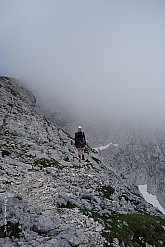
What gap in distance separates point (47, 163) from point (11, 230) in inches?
773

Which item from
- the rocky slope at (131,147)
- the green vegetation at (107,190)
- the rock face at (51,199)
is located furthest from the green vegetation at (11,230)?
the rocky slope at (131,147)

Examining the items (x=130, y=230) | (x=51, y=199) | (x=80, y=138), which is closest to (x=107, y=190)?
(x=51, y=199)

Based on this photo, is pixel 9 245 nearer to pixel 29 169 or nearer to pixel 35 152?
pixel 29 169

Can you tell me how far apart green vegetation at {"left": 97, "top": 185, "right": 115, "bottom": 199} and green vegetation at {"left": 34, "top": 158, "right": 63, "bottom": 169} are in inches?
311

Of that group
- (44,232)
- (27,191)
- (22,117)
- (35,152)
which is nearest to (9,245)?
(44,232)

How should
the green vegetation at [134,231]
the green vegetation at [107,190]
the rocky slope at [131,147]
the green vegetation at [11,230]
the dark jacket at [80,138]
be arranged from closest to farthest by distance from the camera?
the green vegetation at [11,230] < the green vegetation at [134,231] < the green vegetation at [107,190] < the dark jacket at [80,138] < the rocky slope at [131,147]

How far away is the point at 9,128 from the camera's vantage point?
51.2 m

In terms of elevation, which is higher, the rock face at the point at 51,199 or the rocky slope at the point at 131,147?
the rocky slope at the point at 131,147

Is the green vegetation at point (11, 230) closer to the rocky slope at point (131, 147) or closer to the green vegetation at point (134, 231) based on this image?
the green vegetation at point (134, 231)

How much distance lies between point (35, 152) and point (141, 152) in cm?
14038

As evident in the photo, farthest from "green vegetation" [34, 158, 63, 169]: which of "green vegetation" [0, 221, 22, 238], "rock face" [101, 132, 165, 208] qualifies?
"rock face" [101, 132, 165, 208]

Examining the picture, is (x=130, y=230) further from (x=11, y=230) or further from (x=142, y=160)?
(x=142, y=160)

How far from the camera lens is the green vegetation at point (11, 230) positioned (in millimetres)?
17438

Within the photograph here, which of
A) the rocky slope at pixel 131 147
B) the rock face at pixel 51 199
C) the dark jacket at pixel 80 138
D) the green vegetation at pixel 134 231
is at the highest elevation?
the rocky slope at pixel 131 147
